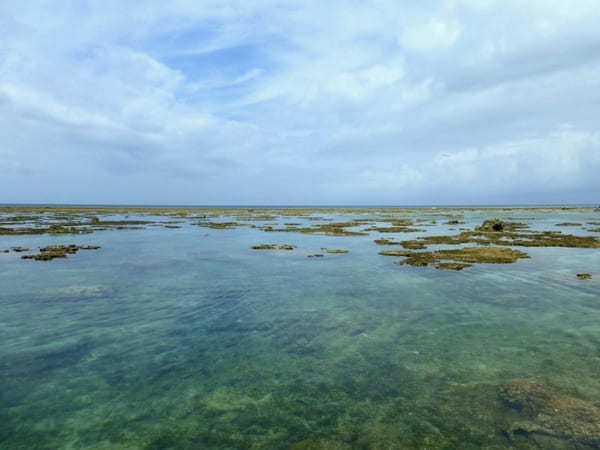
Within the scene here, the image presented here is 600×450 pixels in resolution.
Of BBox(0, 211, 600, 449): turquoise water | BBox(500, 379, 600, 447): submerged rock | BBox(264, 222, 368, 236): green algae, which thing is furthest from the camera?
BBox(264, 222, 368, 236): green algae

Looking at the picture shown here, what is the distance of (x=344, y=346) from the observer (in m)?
11.6

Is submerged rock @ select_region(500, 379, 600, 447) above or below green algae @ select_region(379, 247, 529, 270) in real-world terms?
below

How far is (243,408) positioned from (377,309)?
895 cm

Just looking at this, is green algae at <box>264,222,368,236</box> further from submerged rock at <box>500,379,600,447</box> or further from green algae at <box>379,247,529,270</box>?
submerged rock at <box>500,379,600,447</box>

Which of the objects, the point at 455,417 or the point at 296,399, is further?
the point at 296,399

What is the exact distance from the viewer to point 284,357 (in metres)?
10.8

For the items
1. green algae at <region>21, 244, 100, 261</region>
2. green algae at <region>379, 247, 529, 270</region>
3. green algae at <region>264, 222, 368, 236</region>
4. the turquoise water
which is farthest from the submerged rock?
green algae at <region>264, 222, 368, 236</region>

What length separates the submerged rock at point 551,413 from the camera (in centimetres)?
704

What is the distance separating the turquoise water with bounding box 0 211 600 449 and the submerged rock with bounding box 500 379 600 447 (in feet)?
0.95

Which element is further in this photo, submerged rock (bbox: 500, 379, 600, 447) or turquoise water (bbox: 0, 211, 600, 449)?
turquoise water (bbox: 0, 211, 600, 449)

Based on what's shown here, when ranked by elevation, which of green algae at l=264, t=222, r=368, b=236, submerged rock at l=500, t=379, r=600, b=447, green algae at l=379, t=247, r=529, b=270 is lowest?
submerged rock at l=500, t=379, r=600, b=447

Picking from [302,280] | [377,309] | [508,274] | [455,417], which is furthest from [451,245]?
[455,417]

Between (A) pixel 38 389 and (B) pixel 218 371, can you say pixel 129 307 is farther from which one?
(B) pixel 218 371

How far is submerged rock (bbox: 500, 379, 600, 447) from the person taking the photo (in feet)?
23.1
